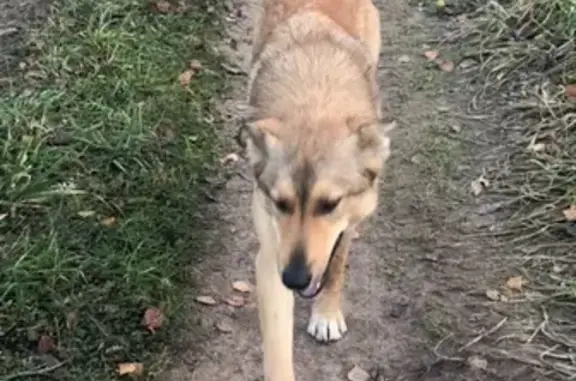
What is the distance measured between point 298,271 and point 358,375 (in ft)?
3.82

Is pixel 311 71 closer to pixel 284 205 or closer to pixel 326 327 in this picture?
pixel 284 205

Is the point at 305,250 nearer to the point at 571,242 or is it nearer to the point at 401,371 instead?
the point at 401,371

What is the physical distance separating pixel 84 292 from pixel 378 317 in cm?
159

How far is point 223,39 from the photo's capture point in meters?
8.30

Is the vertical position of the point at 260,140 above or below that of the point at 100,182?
above

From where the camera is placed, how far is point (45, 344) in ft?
17.2

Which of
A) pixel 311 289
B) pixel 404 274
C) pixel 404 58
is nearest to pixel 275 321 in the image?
pixel 311 289

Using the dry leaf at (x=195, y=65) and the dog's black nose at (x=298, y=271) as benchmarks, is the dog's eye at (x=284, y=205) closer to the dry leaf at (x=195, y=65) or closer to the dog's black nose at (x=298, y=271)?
the dog's black nose at (x=298, y=271)

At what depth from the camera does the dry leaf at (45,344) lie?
5.22 meters

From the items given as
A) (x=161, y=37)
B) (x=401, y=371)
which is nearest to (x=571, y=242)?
(x=401, y=371)

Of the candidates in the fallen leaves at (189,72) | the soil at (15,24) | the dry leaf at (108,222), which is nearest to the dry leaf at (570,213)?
the dry leaf at (108,222)

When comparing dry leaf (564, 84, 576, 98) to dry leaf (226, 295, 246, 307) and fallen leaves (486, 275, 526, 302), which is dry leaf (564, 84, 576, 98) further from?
dry leaf (226, 295, 246, 307)

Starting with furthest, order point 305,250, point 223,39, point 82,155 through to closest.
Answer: point 223,39, point 82,155, point 305,250

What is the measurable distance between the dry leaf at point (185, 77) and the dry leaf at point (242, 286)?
196cm
